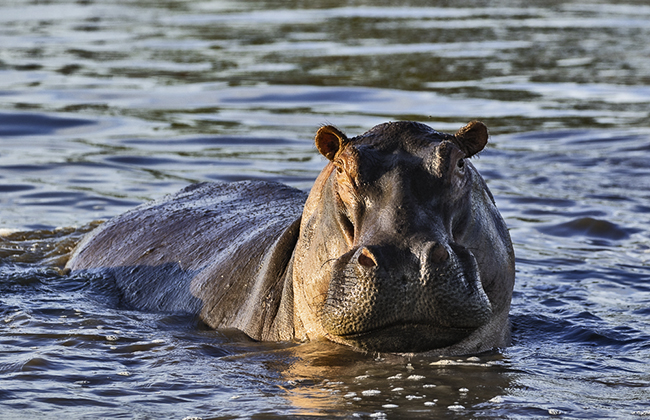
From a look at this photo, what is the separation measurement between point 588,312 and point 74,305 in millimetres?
3377

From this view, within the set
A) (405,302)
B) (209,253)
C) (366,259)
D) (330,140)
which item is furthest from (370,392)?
(209,253)

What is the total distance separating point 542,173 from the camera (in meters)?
11.2

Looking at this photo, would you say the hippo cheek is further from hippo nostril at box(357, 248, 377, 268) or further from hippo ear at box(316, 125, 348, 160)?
hippo ear at box(316, 125, 348, 160)

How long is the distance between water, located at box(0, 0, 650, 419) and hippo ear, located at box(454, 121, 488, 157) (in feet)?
3.46

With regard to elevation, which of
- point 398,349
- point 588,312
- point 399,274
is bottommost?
point 588,312

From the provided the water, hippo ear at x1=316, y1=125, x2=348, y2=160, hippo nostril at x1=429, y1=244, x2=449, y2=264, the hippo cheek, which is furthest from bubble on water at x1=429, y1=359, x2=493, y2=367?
hippo ear at x1=316, y1=125, x2=348, y2=160

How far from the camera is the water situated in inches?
191

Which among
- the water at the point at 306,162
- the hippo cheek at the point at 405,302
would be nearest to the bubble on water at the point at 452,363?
the water at the point at 306,162

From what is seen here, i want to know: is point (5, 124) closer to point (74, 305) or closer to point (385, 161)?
point (74, 305)

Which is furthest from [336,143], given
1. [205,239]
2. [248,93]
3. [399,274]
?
[248,93]

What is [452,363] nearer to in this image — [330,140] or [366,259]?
[366,259]

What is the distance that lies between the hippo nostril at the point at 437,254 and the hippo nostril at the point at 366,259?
0.24 m

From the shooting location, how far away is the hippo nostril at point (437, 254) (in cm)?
420

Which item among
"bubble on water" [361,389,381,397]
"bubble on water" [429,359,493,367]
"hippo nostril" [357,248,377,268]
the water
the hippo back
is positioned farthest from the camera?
the hippo back
